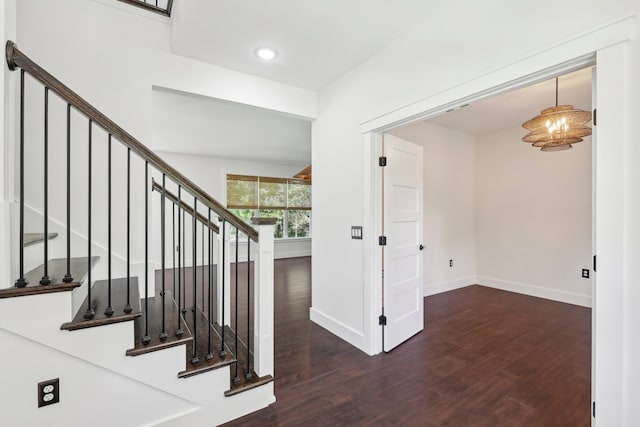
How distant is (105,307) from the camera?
1.68 m

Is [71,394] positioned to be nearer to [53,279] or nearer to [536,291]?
[53,279]

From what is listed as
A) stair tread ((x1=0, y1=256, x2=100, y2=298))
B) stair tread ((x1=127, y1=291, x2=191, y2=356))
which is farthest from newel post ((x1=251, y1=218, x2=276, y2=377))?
stair tread ((x1=0, y1=256, x2=100, y2=298))

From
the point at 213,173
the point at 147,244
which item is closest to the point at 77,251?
the point at 147,244

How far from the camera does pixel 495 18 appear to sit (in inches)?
68.4

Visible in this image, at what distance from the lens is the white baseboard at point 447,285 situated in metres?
4.45

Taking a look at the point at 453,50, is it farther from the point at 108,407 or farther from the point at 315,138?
the point at 108,407

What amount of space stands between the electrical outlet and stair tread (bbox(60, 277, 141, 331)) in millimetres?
272

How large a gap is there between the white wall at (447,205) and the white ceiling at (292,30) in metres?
1.85

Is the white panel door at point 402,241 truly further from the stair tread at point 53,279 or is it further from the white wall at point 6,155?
the white wall at point 6,155

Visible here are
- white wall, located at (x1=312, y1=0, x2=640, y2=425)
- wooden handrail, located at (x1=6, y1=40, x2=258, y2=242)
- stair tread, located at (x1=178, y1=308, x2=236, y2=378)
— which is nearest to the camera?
white wall, located at (x1=312, y1=0, x2=640, y2=425)

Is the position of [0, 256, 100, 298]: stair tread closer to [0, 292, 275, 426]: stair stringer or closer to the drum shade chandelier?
[0, 292, 275, 426]: stair stringer

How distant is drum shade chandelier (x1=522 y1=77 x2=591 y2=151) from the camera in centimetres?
270

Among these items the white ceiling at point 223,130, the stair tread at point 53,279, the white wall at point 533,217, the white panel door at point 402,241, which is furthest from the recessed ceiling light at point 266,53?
the white wall at point 533,217

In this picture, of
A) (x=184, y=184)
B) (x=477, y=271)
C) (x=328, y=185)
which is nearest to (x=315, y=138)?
(x=328, y=185)
